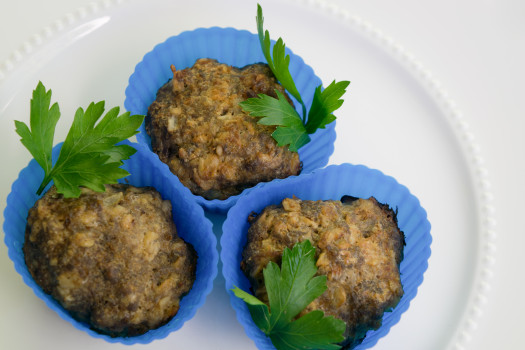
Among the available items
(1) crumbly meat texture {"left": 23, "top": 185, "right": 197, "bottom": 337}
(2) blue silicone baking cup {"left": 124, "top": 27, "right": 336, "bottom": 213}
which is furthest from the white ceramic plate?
(1) crumbly meat texture {"left": 23, "top": 185, "right": 197, "bottom": 337}

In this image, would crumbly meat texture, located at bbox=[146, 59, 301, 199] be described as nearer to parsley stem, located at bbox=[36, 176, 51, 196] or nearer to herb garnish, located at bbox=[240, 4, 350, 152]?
herb garnish, located at bbox=[240, 4, 350, 152]

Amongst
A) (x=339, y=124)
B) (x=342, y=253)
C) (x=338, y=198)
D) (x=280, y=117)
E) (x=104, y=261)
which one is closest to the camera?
(x=104, y=261)

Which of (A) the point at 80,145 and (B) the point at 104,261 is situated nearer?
(B) the point at 104,261

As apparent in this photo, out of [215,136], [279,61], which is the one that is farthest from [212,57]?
[215,136]

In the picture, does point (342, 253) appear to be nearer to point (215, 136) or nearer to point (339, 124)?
point (215, 136)

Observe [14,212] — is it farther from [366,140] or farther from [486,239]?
[486,239]

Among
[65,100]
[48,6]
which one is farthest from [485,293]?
[48,6]

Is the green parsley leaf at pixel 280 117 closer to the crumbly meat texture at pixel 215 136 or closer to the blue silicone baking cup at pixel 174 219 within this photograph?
the crumbly meat texture at pixel 215 136
